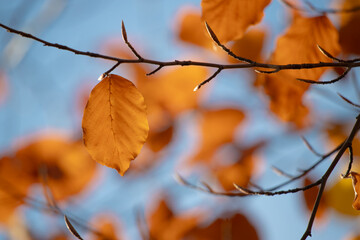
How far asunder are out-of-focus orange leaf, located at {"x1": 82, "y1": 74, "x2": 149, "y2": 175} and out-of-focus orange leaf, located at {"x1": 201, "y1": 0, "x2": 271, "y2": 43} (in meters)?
0.26

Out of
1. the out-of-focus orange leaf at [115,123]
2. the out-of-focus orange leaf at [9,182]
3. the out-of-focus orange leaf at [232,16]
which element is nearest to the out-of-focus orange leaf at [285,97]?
the out-of-focus orange leaf at [232,16]

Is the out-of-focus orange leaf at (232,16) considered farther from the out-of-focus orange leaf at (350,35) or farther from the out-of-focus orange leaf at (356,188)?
the out-of-focus orange leaf at (350,35)

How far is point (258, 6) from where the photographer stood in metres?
0.82

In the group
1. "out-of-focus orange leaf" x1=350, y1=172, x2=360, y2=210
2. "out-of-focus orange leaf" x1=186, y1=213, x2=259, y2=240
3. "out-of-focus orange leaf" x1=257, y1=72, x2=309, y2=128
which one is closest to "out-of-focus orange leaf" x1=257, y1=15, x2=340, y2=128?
"out-of-focus orange leaf" x1=257, y1=72, x2=309, y2=128

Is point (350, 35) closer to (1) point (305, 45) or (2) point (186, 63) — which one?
(1) point (305, 45)

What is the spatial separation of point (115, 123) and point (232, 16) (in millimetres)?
373

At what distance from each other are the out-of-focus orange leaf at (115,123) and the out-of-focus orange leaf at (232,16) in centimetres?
26

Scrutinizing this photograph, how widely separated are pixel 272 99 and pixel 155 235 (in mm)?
1576

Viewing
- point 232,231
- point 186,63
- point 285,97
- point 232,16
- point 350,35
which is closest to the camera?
point 186,63

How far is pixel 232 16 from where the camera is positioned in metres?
0.83

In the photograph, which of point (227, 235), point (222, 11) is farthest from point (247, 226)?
point (222, 11)

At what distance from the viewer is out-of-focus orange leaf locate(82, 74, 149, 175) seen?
0.71 meters

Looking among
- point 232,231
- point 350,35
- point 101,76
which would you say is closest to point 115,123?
point 101,76

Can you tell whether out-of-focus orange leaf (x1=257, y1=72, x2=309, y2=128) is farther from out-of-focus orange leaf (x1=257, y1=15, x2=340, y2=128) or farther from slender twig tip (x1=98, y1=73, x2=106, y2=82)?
slender twig tip (x1=98, y1=73, x2=106, y2=82)
